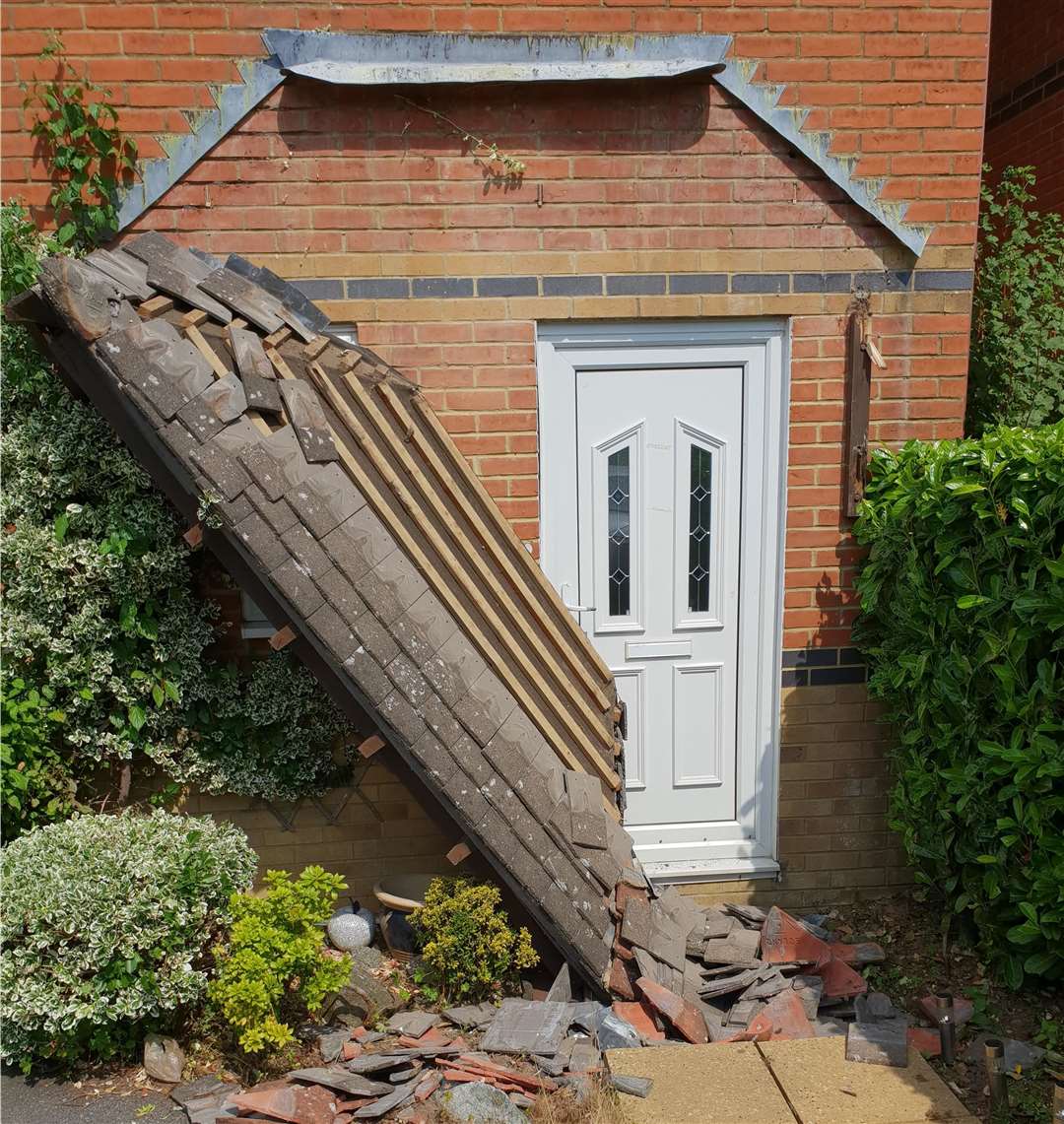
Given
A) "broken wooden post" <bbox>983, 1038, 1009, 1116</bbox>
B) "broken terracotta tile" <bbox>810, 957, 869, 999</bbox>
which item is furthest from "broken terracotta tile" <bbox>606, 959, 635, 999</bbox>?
"broken wooden post" <bbox>983, 1038, 1009, 1116</bbox>

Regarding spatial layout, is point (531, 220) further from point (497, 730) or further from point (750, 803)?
point (750, 803)

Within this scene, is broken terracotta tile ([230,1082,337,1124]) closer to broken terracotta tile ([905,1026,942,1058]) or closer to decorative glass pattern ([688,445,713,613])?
broken terracotta tile ([905,1026,942,1058])

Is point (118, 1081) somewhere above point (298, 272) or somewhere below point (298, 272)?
below

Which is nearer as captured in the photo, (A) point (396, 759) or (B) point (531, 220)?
(A) point (396, 759)

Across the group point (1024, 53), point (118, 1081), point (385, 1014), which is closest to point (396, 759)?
point (385, 1014)

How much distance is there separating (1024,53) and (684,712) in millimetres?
5612

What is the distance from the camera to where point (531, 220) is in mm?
3916

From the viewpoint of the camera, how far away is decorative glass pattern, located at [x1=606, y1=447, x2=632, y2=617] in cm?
421

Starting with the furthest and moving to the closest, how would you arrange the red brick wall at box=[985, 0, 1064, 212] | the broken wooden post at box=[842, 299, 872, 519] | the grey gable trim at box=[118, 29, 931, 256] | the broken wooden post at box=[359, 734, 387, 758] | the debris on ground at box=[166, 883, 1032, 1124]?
the red brick wall at box=[985, 0, 1064, 212], the broken wooden post at box=[842, 299, 872, 519], the grey gable trim at box=[118, 29, 931, 256], the broken wooden post at box=[359, 734, 387, 758], the debris on ground at box=[166, 883, 1032, 1124]

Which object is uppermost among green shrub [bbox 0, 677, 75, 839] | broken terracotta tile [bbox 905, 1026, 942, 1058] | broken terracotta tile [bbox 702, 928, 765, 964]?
green shrub [bbox 0, 677, 75, 839]

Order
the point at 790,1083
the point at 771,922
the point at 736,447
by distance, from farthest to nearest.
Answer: the point at 736,447 → the point at 771,922 → the point at 790,1083

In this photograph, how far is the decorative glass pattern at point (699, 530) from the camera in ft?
13.9

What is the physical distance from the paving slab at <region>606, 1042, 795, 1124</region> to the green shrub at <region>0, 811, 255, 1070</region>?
1.58 metres

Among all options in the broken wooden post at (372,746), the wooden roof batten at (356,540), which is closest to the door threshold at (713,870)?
the wooden roof batten at (356,540)
